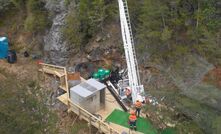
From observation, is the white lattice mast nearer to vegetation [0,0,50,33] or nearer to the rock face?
the rock face

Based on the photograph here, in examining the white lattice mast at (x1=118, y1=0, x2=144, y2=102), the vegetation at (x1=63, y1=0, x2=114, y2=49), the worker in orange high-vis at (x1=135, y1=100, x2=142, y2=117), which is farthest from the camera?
the vegetation at (x1=63, y1=0, x2=114, y2=49)

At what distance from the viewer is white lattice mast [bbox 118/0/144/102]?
16.8m

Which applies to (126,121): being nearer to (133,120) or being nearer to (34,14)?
(133,120)

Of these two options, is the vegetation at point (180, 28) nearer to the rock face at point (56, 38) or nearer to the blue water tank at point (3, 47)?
the rock face at point (56, 38)

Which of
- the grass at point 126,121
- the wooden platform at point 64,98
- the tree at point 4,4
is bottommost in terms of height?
the grass at point 126,121

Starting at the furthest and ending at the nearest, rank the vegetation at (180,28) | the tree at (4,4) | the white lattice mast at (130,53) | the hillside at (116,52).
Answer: the tree at (4,4) → the white lattice mast at (130,53) → the vegetation at (180,28) → the hillside at (116,52)

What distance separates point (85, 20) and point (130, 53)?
12.4ft

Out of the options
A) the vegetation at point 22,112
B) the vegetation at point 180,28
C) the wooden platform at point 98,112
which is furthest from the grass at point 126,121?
the vegetation at point 22,112

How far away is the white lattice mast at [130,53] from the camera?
16.8 metres

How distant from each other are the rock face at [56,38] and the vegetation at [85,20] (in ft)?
1.76

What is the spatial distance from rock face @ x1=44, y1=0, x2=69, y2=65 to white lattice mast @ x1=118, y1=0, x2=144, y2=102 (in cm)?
395

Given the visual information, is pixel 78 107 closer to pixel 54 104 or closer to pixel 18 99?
pixel 54 104

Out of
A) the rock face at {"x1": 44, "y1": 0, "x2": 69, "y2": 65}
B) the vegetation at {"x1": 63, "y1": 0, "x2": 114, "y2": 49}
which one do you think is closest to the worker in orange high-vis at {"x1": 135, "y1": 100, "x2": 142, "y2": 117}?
the vegetation at {"x1": 63, "y1": 0, "x2": 114, "y2": 49}

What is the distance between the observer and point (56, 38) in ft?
66.2
